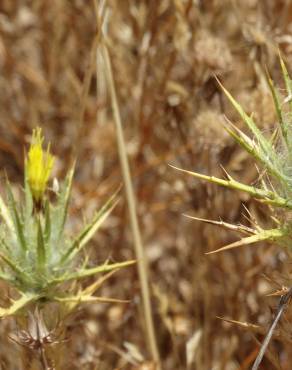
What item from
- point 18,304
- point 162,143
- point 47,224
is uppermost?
point 47,224

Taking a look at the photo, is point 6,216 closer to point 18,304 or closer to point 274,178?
point 18,304

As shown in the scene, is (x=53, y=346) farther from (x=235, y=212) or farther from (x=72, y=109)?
(x=72, y=109)

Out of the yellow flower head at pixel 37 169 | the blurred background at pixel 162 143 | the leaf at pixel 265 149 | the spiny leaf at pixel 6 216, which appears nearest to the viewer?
the leaf at pixel 265 149

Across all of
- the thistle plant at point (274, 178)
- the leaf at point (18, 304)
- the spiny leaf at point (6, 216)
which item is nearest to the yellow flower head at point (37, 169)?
the spiny leaf at point (6, 216)

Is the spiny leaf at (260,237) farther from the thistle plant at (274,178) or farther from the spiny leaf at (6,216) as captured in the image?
the spiny leaf at (6,216)

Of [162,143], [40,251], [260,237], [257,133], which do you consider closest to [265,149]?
[257,133]

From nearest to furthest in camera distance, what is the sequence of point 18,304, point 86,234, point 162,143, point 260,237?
point 260,237 < point 18,304 < point 86,234 < point 162,143

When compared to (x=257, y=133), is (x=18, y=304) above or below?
below
